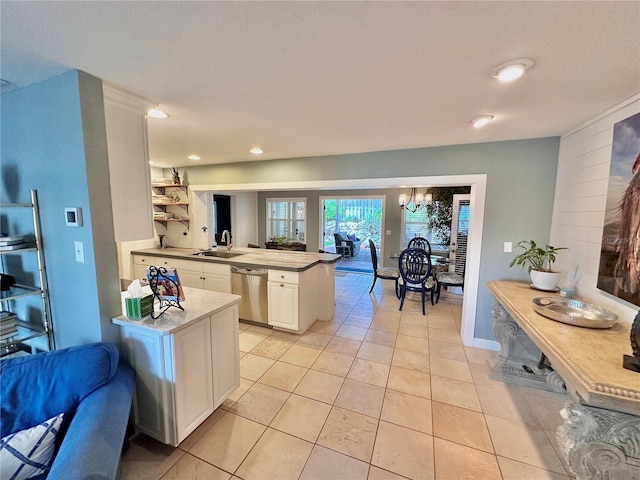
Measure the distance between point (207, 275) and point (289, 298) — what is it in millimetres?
1255

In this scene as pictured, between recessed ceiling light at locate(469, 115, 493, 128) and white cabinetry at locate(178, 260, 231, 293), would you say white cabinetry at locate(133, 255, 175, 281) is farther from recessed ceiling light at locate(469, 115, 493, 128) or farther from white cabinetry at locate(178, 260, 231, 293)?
recessed ceiling light at locate(469, 115, 493, 128)

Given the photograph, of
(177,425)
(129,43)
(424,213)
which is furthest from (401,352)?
(424,213)

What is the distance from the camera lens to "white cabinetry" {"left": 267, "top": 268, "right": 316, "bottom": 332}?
9.95ft

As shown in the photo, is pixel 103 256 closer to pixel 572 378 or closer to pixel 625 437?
pixel 572 378

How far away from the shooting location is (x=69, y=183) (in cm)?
150

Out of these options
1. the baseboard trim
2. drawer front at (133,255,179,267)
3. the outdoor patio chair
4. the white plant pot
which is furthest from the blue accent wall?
the outdoor patio chair

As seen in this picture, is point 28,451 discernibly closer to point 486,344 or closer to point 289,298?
point 289,298

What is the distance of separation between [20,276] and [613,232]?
402 centimetres

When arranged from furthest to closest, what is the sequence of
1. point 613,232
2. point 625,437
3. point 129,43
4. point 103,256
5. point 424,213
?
point 424,213
point 613,232
point 103,256
point 129,43
point 625,437

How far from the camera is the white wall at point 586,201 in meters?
1.83

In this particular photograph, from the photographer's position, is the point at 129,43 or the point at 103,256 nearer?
the point at 129,43

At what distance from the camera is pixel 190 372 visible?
163 centimetres

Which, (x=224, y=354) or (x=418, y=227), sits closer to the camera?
(x=224, y=354)

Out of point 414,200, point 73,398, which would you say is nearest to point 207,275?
point 73,398
